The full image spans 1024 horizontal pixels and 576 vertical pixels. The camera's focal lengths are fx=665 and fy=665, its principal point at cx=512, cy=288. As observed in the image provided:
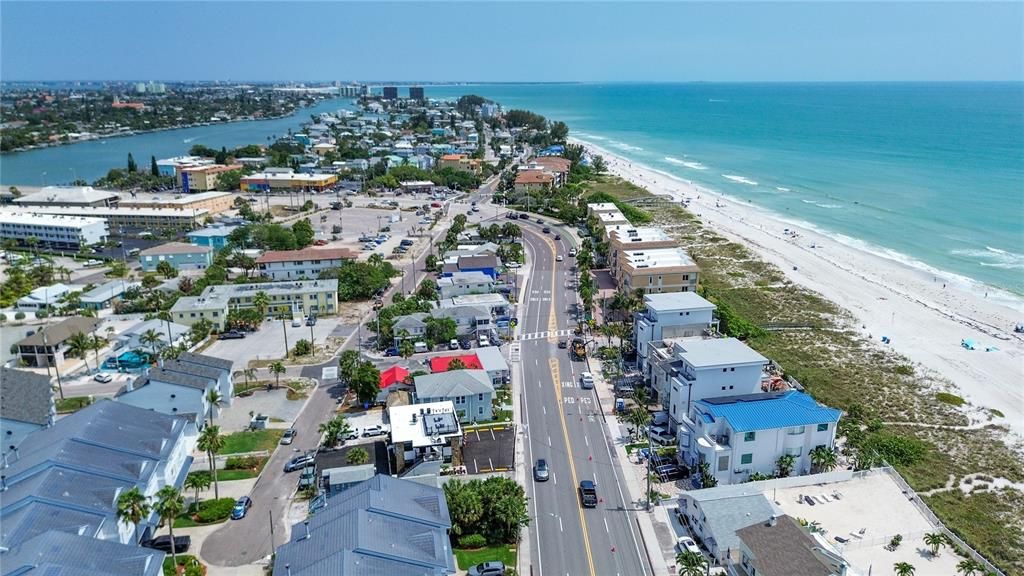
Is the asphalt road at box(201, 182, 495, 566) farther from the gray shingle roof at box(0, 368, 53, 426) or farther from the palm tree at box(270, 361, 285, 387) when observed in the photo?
the gray shingle roof at box(0, 368, 53, 426)

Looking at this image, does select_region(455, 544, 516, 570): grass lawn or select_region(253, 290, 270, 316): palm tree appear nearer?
select_region(455, 544, 516, 570): grass lawn

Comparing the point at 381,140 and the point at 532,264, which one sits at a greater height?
the point at 381,140

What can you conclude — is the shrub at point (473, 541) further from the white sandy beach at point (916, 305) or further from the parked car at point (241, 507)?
the white sandy beach at point (916, 305)

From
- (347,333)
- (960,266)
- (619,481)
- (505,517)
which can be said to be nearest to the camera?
(505,517)

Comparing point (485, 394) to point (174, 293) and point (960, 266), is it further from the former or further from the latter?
point (960, 266)

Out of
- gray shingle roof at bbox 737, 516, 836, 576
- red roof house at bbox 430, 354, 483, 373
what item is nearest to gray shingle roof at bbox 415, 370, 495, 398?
red roof house at bbox 430, 354, 483, 373

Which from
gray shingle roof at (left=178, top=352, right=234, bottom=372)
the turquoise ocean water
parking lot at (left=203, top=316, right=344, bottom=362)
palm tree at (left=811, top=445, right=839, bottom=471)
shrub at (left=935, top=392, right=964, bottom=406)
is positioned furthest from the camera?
the turquoise ocean water

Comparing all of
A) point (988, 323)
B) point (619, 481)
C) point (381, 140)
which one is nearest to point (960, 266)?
point (988, 323)
